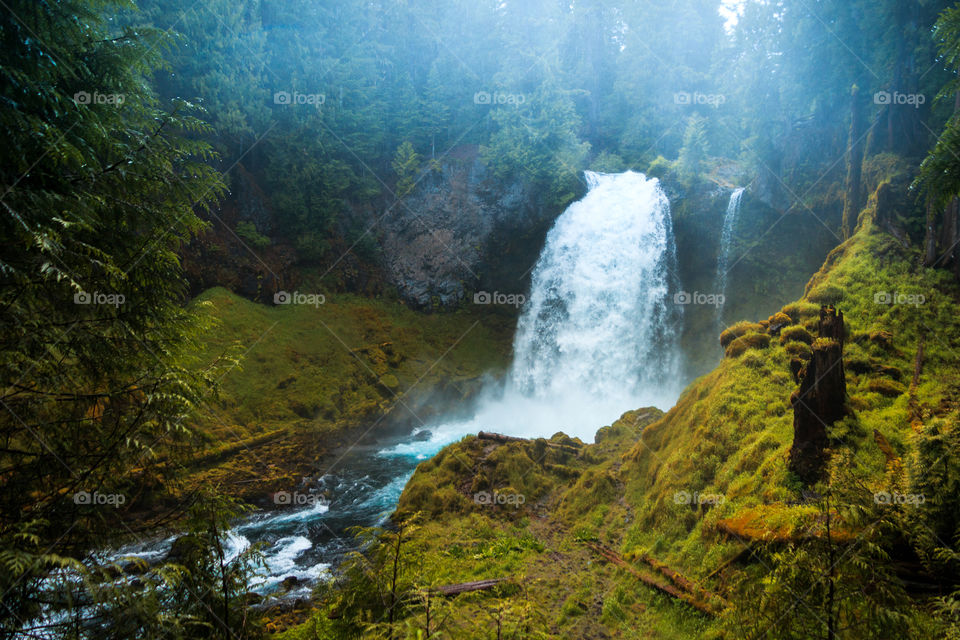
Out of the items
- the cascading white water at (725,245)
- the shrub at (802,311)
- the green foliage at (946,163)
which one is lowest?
the shrub at (802,311)

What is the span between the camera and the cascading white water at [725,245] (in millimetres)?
20469

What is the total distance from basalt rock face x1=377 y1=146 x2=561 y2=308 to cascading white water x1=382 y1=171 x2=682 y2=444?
2.09 m

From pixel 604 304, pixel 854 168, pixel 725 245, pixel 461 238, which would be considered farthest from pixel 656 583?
pixel 461 238

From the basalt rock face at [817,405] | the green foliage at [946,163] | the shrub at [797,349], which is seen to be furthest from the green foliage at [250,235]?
the green foliage at [946,163]

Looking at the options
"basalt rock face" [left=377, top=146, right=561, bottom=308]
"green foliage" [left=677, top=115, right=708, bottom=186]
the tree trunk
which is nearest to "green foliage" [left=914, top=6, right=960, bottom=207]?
the tree trunk

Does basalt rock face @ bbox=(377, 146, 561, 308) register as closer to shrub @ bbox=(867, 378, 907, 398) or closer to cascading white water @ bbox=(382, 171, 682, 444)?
cascading white water @ bbox=(382, 171, 682, 444)

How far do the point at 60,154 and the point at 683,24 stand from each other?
48921 mm

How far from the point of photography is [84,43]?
4410mm

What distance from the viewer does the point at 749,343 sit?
9.22m

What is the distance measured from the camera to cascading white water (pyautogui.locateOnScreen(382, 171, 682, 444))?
20.5 meters

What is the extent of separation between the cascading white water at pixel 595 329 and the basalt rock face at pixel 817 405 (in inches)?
495

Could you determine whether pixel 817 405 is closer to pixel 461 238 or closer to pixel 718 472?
pixel 718 472

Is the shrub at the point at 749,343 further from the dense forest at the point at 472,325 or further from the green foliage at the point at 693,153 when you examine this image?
the green foliage at the point at 693,153

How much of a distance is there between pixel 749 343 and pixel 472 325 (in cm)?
1792
